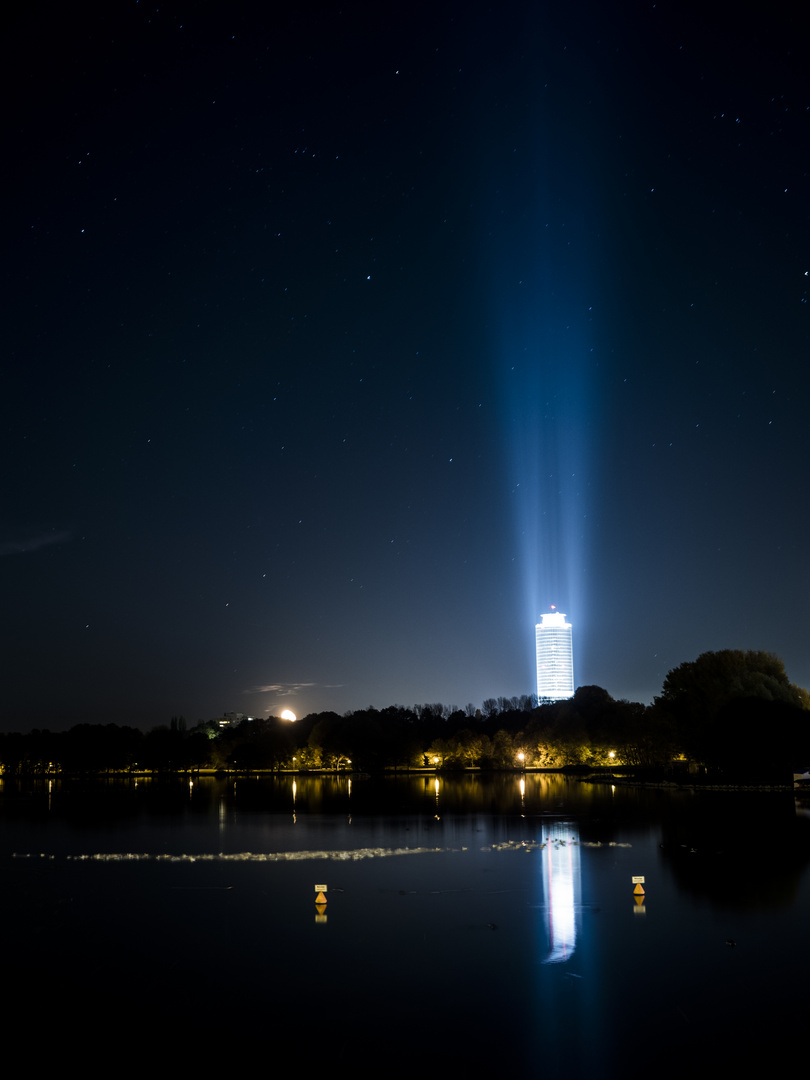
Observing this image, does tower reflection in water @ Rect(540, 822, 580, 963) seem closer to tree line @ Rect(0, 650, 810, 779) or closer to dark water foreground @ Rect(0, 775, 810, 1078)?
dark water foreground @ Rect(0, 775, 810, 1078)

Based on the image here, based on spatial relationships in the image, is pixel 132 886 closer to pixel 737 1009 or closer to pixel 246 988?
pixel 246 988

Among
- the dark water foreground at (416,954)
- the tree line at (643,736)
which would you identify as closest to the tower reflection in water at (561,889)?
the dark water foreground at (416,954)

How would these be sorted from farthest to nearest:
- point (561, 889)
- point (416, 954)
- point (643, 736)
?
1. point (643, 736)
2. point (561, 889)
3. point (416, 954)

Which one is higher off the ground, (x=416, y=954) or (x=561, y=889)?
(x=416, y=954)

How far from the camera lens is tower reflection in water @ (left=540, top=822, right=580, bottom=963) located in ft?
66.7

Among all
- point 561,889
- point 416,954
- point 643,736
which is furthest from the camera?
point 643,736

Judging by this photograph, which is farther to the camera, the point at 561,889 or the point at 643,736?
the point at 643,736

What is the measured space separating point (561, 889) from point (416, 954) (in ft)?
30.0

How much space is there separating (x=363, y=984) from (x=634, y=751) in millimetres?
120716

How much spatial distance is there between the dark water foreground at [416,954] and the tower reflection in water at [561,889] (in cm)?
11

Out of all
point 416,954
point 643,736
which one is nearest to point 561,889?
point 416,954

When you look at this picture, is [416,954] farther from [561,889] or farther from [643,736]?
[643,736]

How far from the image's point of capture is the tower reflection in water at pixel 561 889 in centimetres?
2034

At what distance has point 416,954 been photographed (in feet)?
65.1
